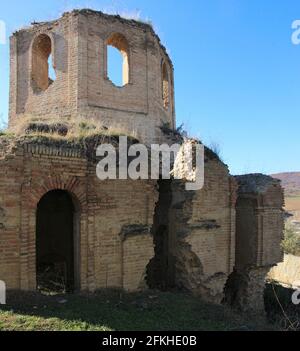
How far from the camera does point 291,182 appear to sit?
76.9 m

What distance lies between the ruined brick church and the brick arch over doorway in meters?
0.02

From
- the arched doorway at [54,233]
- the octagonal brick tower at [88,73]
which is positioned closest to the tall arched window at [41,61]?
the octagonal brick tower at [88,73]

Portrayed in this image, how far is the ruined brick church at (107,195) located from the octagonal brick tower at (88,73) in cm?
3

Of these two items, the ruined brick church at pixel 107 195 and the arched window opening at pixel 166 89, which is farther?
the arched window opening at pixel 166 89

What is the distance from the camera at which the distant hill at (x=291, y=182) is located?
6731 centimetres

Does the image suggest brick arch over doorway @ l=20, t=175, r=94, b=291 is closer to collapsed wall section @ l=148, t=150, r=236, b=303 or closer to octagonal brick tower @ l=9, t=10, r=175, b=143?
collapsed wall section @ l=148, t=150, r=236, b=303

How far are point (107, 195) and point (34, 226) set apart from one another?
151 cm

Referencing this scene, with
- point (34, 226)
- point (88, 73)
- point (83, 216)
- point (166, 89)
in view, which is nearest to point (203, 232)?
point (83, 216)

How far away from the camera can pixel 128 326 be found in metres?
6.04

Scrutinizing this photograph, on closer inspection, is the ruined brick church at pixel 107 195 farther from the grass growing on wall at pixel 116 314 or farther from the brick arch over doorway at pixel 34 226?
the grass growing on wall at pixel 116 314

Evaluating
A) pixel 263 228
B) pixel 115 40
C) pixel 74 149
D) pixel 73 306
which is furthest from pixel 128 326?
pixel 115 40

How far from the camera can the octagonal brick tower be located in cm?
1202

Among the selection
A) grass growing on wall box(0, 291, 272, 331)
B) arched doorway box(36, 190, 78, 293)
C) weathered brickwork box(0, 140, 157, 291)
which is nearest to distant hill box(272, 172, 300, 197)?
arched doorway box(36, 190, 78, 293)
